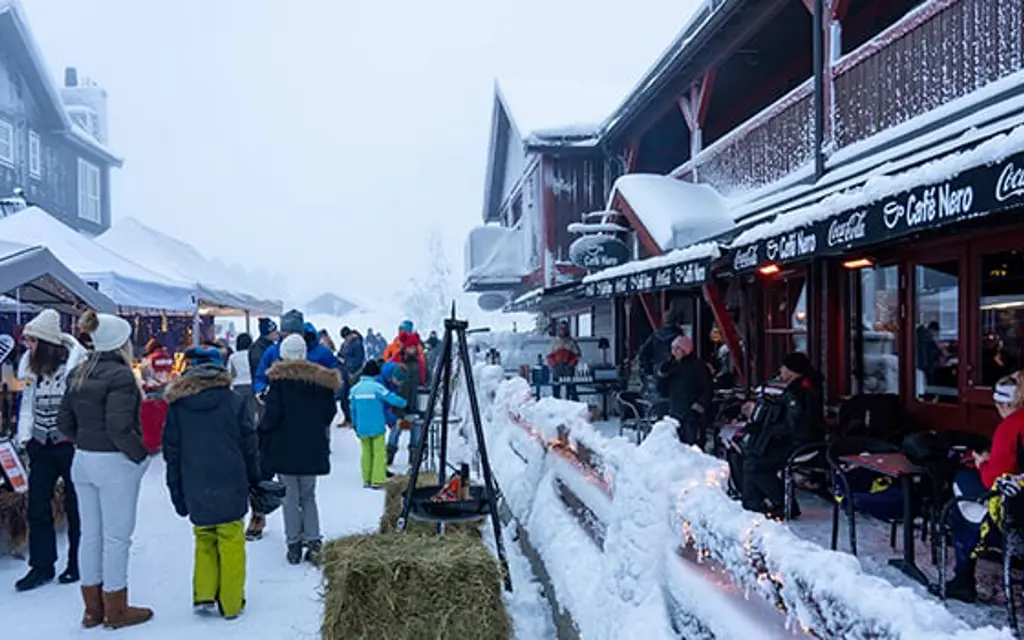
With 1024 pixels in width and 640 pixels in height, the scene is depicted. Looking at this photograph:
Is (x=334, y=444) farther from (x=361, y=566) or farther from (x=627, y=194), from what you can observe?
(x=361, y=566)

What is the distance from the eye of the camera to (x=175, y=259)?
1502 cm

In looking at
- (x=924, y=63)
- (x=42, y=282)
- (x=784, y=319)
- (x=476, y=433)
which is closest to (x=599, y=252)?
(x=784, y=319)

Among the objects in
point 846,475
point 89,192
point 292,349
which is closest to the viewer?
point 846,475

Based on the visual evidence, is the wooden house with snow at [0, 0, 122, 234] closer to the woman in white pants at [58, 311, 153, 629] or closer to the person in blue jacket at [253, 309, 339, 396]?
the person in blue jacket at [253, 309, 339, 396]

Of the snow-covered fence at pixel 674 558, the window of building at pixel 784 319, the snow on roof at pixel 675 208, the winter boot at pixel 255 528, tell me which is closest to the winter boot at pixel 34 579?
the winter boot at pixel 255 528

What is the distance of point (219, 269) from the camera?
58.5 ft

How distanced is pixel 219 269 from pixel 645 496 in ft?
54.6

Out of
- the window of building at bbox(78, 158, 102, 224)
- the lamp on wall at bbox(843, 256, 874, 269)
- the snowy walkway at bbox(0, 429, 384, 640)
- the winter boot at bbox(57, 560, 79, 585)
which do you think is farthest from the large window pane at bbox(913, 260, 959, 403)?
the window of building at bbox(78, 158, 102, 224)

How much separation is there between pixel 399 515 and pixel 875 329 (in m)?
5.36

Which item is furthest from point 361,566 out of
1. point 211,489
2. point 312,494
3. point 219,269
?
point 219,269

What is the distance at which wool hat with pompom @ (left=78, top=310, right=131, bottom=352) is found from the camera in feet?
16.0

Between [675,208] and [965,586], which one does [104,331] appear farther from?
[675,208]

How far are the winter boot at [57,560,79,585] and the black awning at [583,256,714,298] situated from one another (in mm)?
5682

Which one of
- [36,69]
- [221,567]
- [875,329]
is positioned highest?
[36,69]
